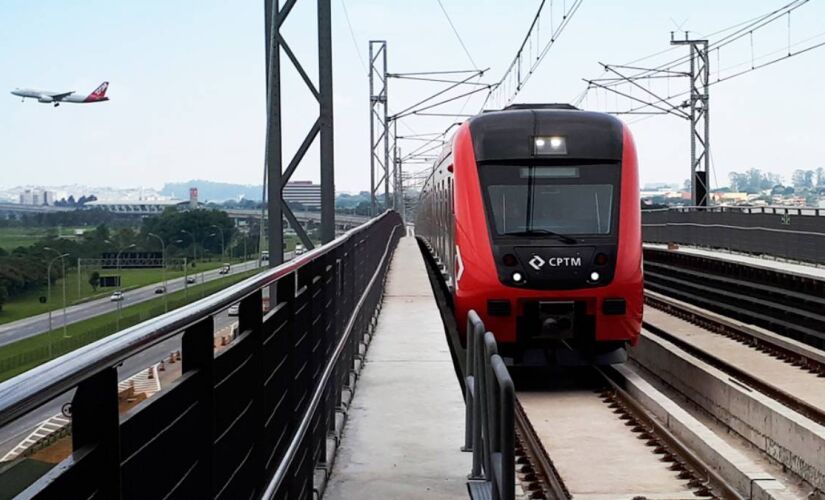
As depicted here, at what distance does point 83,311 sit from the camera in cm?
441

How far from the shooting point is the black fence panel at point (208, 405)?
1789 millimetres

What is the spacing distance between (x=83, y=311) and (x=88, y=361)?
277 cm

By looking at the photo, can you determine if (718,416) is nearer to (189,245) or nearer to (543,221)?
(543,221)

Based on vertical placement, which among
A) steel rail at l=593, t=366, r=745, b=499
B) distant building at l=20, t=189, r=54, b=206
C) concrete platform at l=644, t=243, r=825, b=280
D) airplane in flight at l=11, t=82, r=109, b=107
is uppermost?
airplane in flight at l=11, t=82, r=109, b=107

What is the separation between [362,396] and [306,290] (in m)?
3.75

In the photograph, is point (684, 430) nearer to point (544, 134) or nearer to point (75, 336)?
point (544, 134)

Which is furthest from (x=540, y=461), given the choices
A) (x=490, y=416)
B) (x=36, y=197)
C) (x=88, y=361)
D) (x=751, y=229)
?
(x=751, y=229)

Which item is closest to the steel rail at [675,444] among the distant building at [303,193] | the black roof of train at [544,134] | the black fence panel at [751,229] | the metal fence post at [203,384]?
the black roof of train at [544,134]

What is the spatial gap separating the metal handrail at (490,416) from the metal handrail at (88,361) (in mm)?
1987

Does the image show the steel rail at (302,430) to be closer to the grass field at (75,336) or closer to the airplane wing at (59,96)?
the grass field at (75,336)

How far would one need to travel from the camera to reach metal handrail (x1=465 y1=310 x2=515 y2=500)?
4.63 m

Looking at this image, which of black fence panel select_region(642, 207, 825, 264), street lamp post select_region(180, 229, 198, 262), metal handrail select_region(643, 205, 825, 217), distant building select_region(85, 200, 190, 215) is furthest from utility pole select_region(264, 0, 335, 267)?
metal handrail select_region(643, 205, 825, 217)

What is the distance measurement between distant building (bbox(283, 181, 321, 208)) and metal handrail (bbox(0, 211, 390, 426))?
7.60m

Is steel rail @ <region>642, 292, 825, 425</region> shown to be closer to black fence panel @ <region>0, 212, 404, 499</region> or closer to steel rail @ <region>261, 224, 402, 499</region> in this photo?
steel rail @ <region>261, 224, 402, 499</region>
